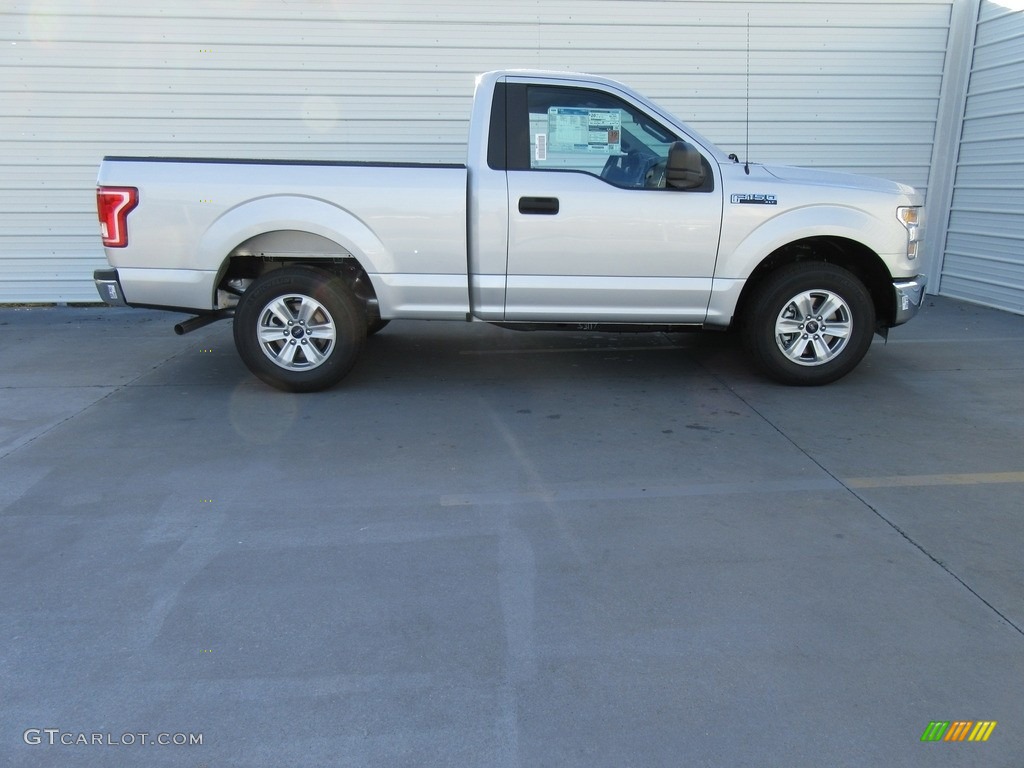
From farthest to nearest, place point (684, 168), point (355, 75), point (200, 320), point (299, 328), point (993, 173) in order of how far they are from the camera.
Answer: point (993, 173), point (355, 75), point (200, 320), point (299, 328), point (684, 168)

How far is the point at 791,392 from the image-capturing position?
568 cm

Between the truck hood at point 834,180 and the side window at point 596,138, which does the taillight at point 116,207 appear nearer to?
the side window at point 596,138

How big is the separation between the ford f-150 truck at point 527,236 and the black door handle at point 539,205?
0.03 m

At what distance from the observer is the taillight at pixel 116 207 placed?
5.09 meters

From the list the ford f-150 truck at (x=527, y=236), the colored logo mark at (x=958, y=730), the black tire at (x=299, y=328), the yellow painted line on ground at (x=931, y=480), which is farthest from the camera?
the black tire at (x=299, y=328)

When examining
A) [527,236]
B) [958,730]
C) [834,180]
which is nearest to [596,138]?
[527,236]

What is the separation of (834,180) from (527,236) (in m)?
2.20

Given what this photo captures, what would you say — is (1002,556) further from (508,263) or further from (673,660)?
(508,263)

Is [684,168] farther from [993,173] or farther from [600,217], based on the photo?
[993,173]

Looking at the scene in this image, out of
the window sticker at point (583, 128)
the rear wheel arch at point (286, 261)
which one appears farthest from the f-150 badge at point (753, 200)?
the rear wheel arch at point (286, 261)

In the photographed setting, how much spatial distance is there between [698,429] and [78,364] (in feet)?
16.8

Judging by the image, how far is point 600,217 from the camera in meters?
5.23

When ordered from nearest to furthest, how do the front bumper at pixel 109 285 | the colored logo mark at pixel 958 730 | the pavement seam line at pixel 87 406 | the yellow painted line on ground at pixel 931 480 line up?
the colored logo mark at pixel 958 730, the yellow painted line on ground at pixel 931 480, the pavement seam line at pixel 87 406, the front bumper at pixel 109 285

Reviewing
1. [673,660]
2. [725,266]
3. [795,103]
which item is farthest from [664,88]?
[673,660]
